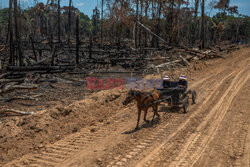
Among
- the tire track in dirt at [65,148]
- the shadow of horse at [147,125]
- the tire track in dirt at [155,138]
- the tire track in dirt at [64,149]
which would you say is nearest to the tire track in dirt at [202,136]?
the tire track in dirt at [155,138]

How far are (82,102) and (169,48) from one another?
16927mm

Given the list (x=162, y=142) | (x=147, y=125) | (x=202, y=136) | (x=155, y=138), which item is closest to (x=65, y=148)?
(x=155, y=138)

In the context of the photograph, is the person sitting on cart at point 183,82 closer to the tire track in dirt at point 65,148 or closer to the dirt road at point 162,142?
the dirt road at point 162,142

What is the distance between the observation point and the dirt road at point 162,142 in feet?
17.8

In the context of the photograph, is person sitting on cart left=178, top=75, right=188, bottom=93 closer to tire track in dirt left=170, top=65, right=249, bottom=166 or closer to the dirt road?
the dirt road

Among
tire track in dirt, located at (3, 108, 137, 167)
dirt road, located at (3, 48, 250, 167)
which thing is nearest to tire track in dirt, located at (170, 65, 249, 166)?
dirt road, located at (3, 48, 250, 167)

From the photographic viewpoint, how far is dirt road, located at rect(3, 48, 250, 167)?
17.8 ft

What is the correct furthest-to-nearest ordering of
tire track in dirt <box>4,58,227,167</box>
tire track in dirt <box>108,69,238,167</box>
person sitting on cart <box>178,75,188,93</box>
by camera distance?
1. person sitting on cart <box>178,75,188,93</box>
2. tire track in dirt <box>4,58,227,167</box>
3. tire track in dirt <box>108,69,238,167</box>

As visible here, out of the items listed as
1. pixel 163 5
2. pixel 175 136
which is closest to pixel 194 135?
pixel 175 136

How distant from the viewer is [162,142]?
6.38m

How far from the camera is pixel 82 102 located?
961cm

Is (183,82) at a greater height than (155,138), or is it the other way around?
(183,82)

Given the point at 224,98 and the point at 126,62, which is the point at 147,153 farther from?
the point at 126,62

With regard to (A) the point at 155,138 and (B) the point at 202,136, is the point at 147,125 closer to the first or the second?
(A) the point at 155,138
